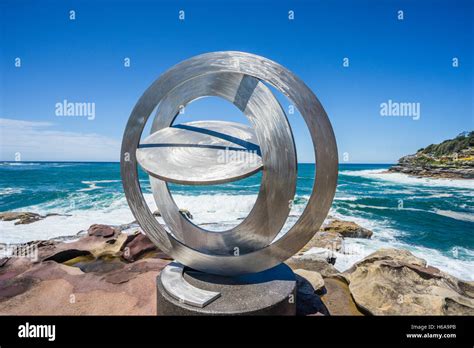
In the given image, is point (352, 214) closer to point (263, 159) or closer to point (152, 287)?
point (152, 287)

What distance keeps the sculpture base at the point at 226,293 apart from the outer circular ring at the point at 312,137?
257mm

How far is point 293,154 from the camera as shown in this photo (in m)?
5.24

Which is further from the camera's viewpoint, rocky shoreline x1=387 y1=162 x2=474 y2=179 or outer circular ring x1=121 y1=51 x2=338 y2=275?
rocky shoreline x1=387 y1=162 x2=474 y2=179

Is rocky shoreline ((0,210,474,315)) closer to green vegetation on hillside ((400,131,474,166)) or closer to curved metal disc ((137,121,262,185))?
curved metal disc ((137,121,262,185))

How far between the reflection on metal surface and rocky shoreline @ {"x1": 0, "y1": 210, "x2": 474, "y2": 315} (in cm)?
103

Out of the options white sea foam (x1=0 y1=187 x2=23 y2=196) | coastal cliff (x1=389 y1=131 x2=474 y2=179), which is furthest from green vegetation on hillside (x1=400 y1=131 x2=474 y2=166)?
white sea foam (x1=0 y1=187 x2=23 y2=196)

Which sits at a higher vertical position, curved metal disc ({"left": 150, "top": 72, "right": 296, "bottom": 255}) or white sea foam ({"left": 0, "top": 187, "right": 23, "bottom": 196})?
curved metal disc ({"left": 150, "top": 72, "right": 296, "bottom": 255})

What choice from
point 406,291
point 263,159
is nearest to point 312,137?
point 263,159

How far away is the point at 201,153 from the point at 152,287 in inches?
157

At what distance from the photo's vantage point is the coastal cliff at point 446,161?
4481cm

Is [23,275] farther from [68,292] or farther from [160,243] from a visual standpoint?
[160,243]

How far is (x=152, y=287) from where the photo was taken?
733 cm

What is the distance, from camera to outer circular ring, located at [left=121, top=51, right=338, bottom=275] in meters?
5.01

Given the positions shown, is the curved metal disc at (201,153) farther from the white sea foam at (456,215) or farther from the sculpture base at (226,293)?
the white sea foam at (456,215)
